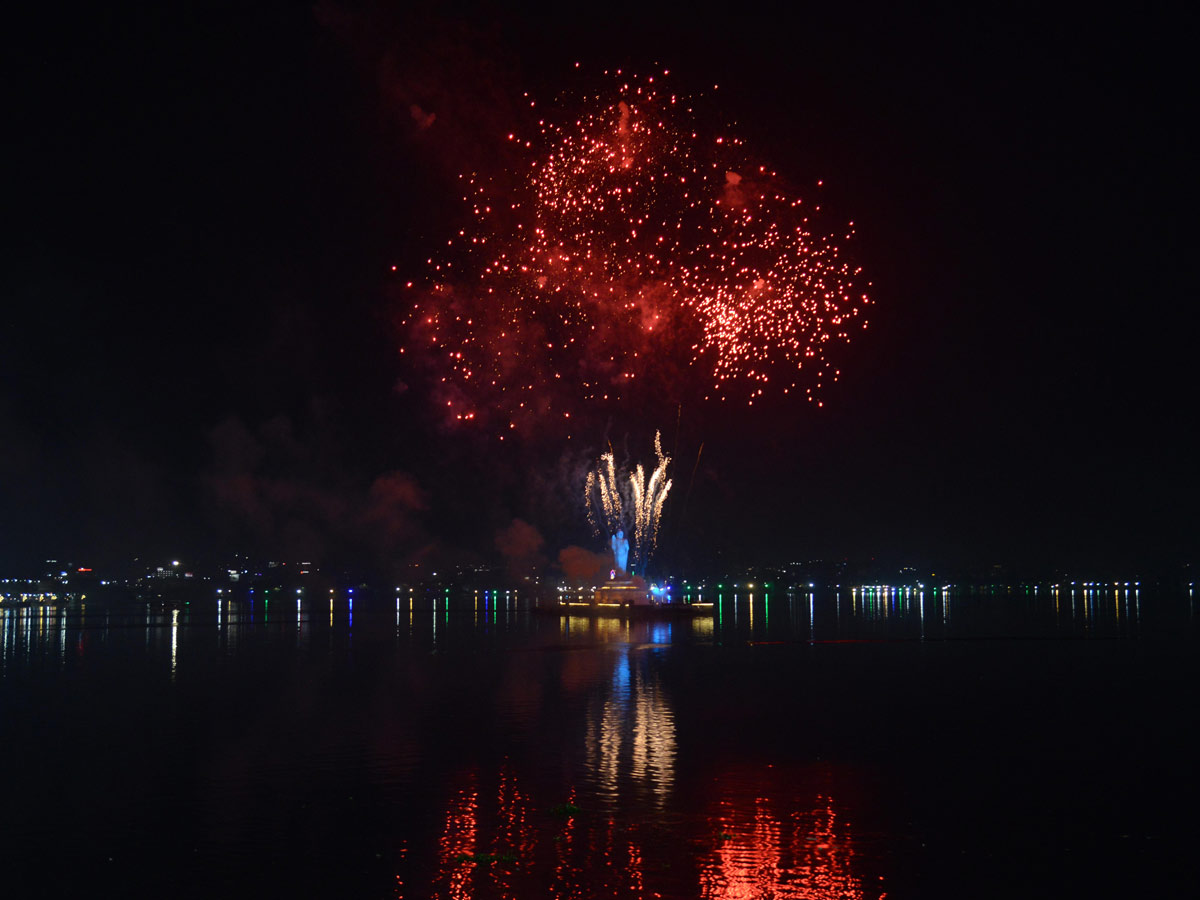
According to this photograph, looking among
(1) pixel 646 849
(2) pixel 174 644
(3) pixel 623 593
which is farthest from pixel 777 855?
(3) pixel 623 593

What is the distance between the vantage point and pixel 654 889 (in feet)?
42.1

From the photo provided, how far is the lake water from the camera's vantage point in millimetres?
13789

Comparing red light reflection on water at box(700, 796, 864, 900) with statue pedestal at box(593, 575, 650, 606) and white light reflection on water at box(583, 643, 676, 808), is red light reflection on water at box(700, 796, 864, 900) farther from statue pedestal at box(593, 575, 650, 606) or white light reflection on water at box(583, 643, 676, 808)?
statue pedestal at box(593, 575, 650, 606)

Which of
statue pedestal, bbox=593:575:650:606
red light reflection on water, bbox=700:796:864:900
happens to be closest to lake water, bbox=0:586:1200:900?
red light reflection on water, bbox=700:796:864:900

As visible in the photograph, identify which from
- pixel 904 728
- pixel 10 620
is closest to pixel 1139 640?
pixel 904 728

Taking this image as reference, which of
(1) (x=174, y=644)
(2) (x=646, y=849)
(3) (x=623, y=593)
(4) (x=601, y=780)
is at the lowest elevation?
(1) (x=174, y=644)

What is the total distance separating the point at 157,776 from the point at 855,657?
34020 mm

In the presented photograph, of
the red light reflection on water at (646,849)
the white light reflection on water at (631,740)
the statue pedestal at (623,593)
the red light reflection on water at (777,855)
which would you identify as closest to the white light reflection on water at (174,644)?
the white light reflection on water at (631,740)

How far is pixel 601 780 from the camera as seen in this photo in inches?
760

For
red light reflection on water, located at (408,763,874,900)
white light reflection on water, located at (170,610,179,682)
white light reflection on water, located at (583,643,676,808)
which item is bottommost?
white light reflection on water, located at (170,610,179,682)

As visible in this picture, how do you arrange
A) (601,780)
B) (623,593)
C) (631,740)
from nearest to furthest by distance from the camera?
(601,780) < (631,740) < (623,593)

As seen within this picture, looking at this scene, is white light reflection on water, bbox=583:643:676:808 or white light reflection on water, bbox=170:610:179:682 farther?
white light reflection on water, bbox=170:610:179:682

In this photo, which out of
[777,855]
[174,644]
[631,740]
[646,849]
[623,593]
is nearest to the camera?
[777,855]

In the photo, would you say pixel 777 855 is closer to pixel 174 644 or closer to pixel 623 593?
pixel 174 644
